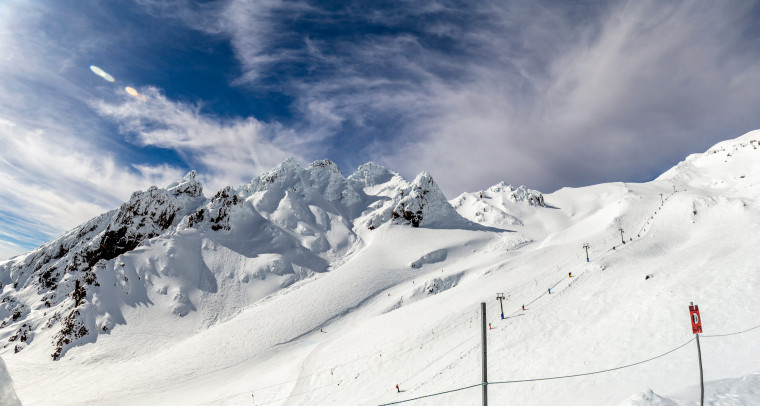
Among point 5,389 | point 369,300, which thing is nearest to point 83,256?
point 369,300

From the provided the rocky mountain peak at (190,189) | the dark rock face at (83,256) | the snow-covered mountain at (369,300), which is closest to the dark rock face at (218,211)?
the snow-covered mountain at (369,300)

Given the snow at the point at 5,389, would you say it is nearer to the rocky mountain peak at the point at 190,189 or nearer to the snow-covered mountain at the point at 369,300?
the snow-covered mountain at the point at 369,300

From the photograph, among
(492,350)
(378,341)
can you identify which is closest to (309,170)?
(378,341)

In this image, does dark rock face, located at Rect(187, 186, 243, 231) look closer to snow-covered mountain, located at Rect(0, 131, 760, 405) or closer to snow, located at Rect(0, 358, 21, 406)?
snow-covered mountain, located at Rect(0, 131, 760, 405)

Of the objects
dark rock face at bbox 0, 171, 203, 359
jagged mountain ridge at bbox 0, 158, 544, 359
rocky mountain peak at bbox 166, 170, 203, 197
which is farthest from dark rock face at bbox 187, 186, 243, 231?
rocky mountain peak at bbox 166, 170, 203, 197

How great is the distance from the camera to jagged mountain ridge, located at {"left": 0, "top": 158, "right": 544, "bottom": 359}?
246 ft

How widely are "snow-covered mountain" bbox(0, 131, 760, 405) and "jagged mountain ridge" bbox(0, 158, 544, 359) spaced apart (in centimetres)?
53

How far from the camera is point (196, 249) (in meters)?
87.6

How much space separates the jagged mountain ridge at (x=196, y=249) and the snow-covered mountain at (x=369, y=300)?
1.74ft

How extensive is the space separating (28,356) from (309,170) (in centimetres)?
10496

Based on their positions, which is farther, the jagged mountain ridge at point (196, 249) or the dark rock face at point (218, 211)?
the dark rock face at point (218, 211)

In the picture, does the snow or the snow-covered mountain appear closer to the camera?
the snow

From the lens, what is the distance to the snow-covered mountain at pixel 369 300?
83.8 feet

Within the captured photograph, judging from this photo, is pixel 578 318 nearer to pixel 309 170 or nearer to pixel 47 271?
pixel 309 170
